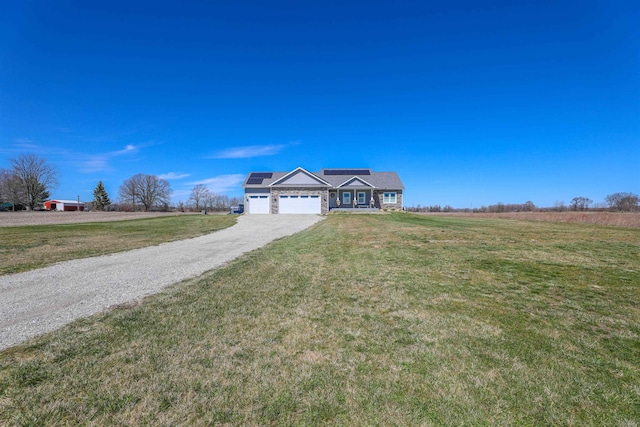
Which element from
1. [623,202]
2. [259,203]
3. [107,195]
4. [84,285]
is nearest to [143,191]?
[107,195]

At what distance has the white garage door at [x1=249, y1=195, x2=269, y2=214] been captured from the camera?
31.0 metres

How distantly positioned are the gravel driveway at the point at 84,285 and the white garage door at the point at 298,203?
21.1 m

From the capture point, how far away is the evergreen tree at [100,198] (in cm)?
6034

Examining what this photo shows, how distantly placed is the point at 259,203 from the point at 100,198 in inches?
2021

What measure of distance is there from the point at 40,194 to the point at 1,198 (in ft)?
16.6

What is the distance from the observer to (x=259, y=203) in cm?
3109

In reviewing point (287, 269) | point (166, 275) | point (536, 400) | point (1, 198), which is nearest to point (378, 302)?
point (536, 400)

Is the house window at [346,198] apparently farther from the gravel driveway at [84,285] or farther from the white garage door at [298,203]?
the gravel driveway at [84,285]

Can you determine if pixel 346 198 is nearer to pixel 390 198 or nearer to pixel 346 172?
pixel 346 172

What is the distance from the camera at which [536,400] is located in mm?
2238

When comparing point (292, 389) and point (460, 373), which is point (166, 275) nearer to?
point (292, 389)

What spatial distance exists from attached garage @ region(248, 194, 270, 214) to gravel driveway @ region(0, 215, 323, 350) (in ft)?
70.9

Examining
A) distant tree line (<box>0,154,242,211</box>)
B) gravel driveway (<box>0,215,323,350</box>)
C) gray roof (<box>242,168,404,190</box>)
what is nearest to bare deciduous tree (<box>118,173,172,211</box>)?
distant tree line (<box>0,154,242,211</box>)

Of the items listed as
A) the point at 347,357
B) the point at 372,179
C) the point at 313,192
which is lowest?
the point at 347,357
